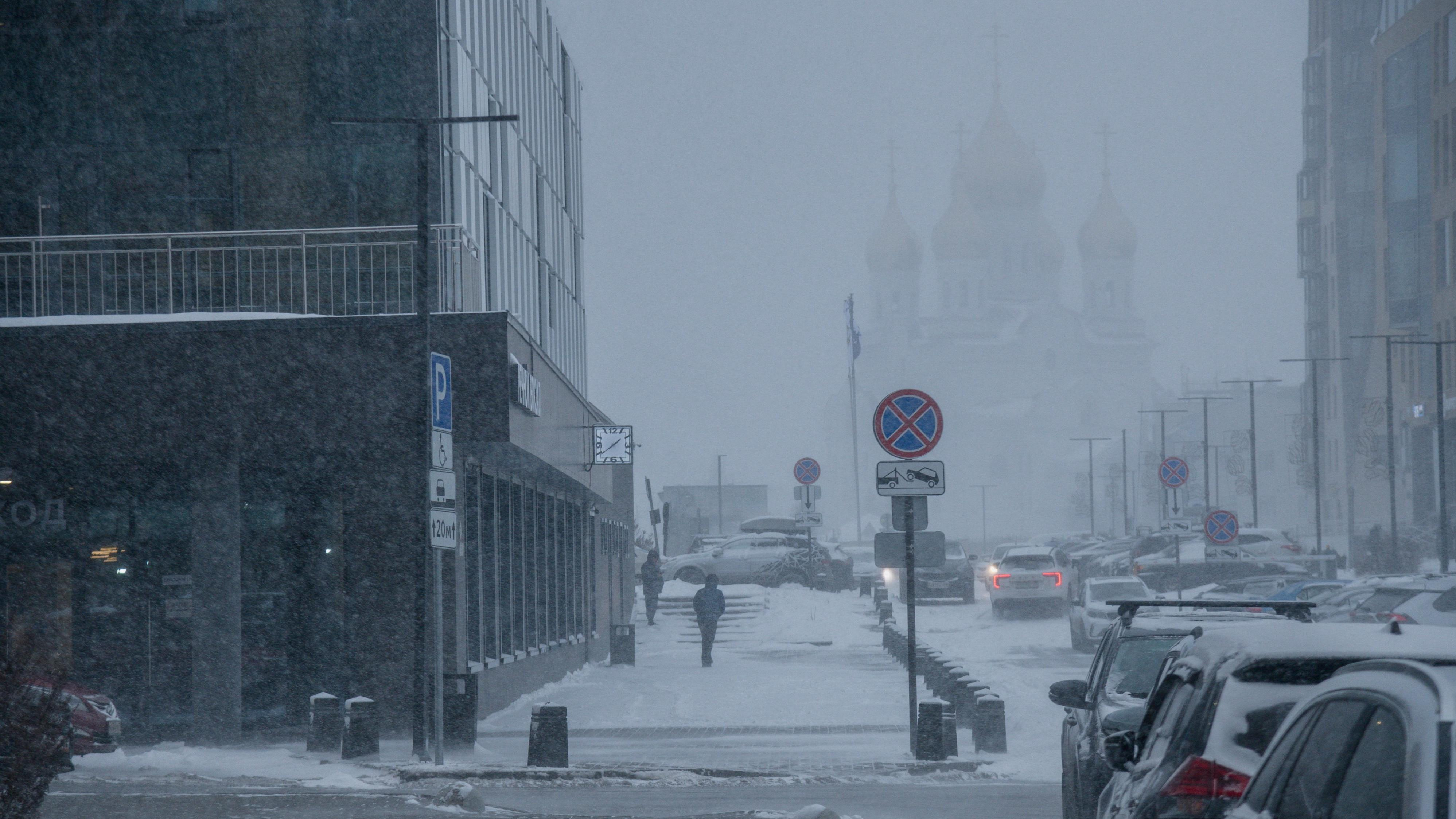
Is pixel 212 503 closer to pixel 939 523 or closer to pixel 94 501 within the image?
pixel 94 501

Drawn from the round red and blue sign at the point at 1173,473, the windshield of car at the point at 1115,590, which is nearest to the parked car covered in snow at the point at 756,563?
the round red and blue sign at the point at 1173,473

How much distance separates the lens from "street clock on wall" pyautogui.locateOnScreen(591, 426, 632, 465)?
28.6 meters

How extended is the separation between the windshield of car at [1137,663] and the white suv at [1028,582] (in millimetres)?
30444

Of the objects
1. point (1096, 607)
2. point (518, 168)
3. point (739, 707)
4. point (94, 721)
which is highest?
point (518, 168)

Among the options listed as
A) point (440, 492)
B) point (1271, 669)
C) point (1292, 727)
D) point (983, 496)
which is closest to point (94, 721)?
point (440, 492)

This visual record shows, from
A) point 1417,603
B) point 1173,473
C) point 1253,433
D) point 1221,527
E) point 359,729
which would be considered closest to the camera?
point 359,729

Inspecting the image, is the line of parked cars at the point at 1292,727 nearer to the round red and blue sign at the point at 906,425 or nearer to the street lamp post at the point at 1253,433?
the round red and blue sign at the point at 906,425

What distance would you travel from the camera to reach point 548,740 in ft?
50.4

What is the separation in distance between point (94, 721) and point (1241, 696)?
13644mm

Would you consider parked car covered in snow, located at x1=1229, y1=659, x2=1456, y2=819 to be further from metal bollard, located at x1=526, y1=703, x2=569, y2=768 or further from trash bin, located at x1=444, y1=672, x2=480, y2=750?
trash bin, located at x1=444, y1=672, x2=480, y2=750

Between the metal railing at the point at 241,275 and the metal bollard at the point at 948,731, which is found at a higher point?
the metal railing at the point at 241,275

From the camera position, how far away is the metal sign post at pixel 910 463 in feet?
52.6

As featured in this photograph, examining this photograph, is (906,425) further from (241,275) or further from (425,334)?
(241,275)

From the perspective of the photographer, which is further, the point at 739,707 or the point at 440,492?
the point at 739,707
